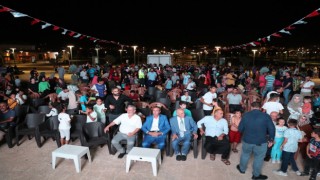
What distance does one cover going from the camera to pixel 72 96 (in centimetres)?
766

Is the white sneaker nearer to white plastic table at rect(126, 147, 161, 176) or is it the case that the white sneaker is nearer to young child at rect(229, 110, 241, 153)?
young child at rect(229, 110, 241, 153)

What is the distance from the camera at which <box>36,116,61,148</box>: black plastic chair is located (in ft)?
20.0

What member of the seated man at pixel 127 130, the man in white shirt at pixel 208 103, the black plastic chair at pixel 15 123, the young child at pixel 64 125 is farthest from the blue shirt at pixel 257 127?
the black plastic chair at pixel 15 123

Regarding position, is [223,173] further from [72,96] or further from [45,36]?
[45,36]

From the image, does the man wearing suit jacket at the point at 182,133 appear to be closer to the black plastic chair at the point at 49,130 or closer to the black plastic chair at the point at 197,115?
the black plastic chair at the point at 197,115

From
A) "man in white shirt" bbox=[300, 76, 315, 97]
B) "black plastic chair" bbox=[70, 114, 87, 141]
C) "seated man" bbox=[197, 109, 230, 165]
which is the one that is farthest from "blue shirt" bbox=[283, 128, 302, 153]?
"man in white shirt" bbox=[300, 76, 315, 97]

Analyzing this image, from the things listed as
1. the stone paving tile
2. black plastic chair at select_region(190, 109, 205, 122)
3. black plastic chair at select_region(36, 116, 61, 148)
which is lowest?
the stone paving tile

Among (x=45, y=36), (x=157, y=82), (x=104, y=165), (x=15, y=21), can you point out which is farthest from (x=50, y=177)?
(x=45, y=36)

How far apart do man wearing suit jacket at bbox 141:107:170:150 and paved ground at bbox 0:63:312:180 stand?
0.42 m

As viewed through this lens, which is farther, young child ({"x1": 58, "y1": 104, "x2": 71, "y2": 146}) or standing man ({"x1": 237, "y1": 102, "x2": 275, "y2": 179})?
young child ({"x1": 58, "y1": 104, "x2": 71, "y2": 146})

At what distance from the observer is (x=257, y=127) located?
4.43 meters

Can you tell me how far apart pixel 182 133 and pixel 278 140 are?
79.5 inches

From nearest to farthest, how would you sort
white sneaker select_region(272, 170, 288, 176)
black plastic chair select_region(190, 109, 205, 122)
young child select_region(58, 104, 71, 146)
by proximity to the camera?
white sneaker select_region(272, 170, 288, 176) < young child select_region(58, 104, 71, 146) < black plastic chair select_region(190, 109, 205, 122)

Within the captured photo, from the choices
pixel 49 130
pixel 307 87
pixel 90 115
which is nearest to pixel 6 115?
pixel 49 130
